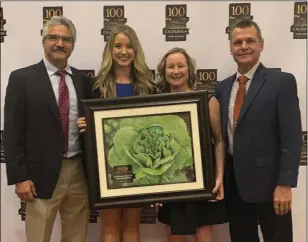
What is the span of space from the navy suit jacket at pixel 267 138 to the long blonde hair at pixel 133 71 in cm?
52

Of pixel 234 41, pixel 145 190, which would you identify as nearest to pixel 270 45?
pixel 234 41

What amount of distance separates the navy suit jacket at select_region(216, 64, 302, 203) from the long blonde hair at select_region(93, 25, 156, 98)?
0.52 meters

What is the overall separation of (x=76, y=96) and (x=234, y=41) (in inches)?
32.0

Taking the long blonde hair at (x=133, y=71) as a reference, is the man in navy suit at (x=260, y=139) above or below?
below

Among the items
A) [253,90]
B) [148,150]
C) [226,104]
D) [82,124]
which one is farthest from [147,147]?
[253,90]

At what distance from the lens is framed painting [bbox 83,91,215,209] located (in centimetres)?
169

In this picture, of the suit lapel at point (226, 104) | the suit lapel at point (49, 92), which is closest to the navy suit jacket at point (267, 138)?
the suit lapel at point (226, 104)

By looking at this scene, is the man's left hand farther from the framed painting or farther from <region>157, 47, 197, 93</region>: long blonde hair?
<region>157, 47, 197, 93</region>: long blonde hair

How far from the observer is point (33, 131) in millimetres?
1742

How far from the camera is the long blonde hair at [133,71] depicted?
1.87 metres

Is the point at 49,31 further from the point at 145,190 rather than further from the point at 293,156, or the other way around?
the point at 293,156

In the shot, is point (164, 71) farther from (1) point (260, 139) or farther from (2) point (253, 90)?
(1) point (260, 139)

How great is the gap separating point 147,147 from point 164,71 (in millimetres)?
416

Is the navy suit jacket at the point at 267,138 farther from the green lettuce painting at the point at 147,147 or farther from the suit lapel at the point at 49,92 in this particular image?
the suit lapel at the point at 49,92
